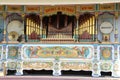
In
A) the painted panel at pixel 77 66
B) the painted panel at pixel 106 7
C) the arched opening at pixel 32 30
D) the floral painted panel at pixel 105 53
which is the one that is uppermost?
the painted panel at pixel 106 7

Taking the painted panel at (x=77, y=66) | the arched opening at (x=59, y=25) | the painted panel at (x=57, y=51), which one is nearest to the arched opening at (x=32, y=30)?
the arched opening at (x=59, y=25)

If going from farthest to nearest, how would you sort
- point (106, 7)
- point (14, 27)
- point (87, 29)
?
point (14, 27)
point (87, 29)
point (106, 7)

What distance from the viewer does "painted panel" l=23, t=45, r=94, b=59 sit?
54.6 feet

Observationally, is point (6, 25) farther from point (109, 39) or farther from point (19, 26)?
point (109, 39)

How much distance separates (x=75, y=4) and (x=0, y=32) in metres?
4.10

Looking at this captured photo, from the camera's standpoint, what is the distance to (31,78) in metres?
15.6

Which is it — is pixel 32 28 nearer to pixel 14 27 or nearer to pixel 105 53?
pixel 14 27

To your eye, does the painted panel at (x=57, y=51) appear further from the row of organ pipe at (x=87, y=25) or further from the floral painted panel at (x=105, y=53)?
the row of organ pipe at (x=87, y=25)

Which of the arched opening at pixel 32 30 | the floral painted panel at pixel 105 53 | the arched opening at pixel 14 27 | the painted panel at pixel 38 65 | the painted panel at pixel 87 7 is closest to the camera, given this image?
the floral painted panel at pixel 105 53

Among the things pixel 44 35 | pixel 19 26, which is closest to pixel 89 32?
pixel 44 35

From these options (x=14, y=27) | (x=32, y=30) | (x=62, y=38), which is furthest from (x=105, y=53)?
(x=14, y=27)

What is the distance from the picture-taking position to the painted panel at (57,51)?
16641 mm

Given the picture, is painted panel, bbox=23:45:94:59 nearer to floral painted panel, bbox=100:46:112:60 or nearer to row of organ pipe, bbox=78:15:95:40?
floral painted panel, bbox=100:46:112:60

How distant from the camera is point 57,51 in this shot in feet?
55.1
